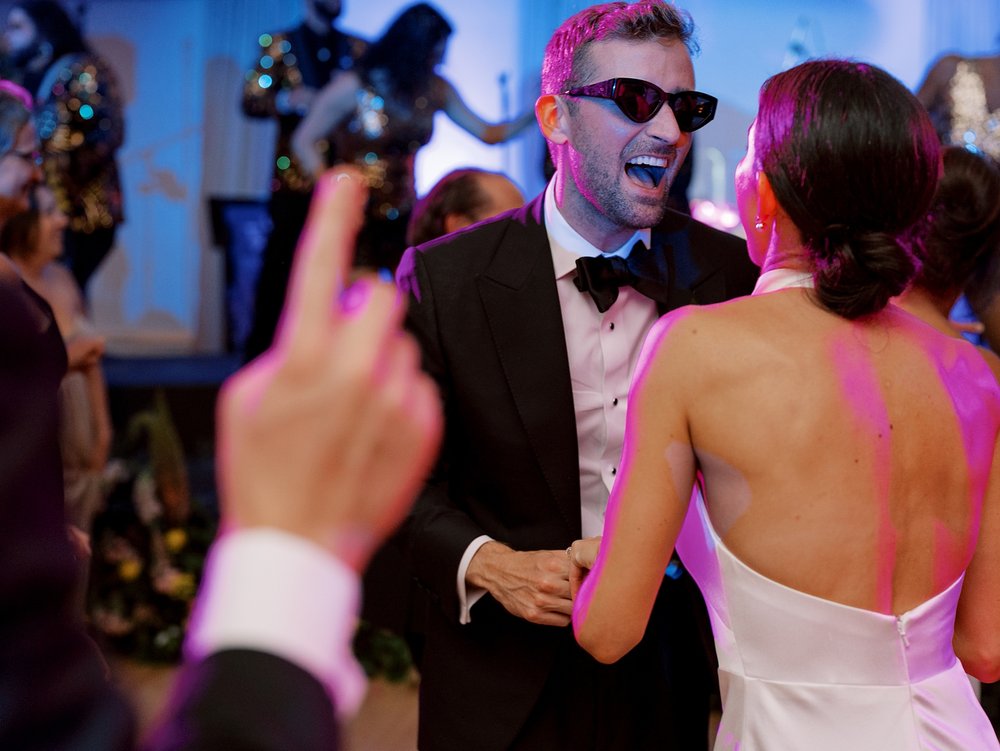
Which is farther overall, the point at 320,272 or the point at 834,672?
the point at 834,672

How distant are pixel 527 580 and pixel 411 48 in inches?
183

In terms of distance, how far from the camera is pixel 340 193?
0.62 metres

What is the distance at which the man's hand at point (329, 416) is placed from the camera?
60 centimetres

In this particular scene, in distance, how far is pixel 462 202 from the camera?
3.03 meters

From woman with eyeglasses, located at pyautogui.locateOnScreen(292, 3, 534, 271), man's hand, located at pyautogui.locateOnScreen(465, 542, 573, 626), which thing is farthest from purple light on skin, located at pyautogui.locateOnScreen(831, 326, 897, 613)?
woman with eyeglasses, located at pyautogui.locateOnScreen(292, 3, 534, 271)

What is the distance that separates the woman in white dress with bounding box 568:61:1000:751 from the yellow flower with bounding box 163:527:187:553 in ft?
12.0

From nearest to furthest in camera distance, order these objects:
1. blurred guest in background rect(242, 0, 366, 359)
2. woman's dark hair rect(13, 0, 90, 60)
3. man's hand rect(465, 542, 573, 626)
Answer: man's hand rect(465, 542, 573, 626)
blurred guest in background rect(242, 0, 366, 359)
woman's dark hair rect(13, 0, 90, 60)

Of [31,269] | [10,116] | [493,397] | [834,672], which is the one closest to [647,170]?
[493,397]

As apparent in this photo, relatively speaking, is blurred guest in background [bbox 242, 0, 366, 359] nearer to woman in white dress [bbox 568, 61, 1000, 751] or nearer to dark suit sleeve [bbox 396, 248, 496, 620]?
dark suit sleeve [bbox 396, 248, 496, 620]

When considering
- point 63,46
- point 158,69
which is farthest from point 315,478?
point 158,69

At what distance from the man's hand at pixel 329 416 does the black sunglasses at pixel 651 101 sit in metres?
1.47

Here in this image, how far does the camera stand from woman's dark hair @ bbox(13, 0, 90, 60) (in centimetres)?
641

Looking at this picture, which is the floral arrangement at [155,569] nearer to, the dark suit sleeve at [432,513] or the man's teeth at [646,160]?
the dark suit sleeve at [432,513]

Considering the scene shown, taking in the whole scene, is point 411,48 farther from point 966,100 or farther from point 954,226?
point 954,226
